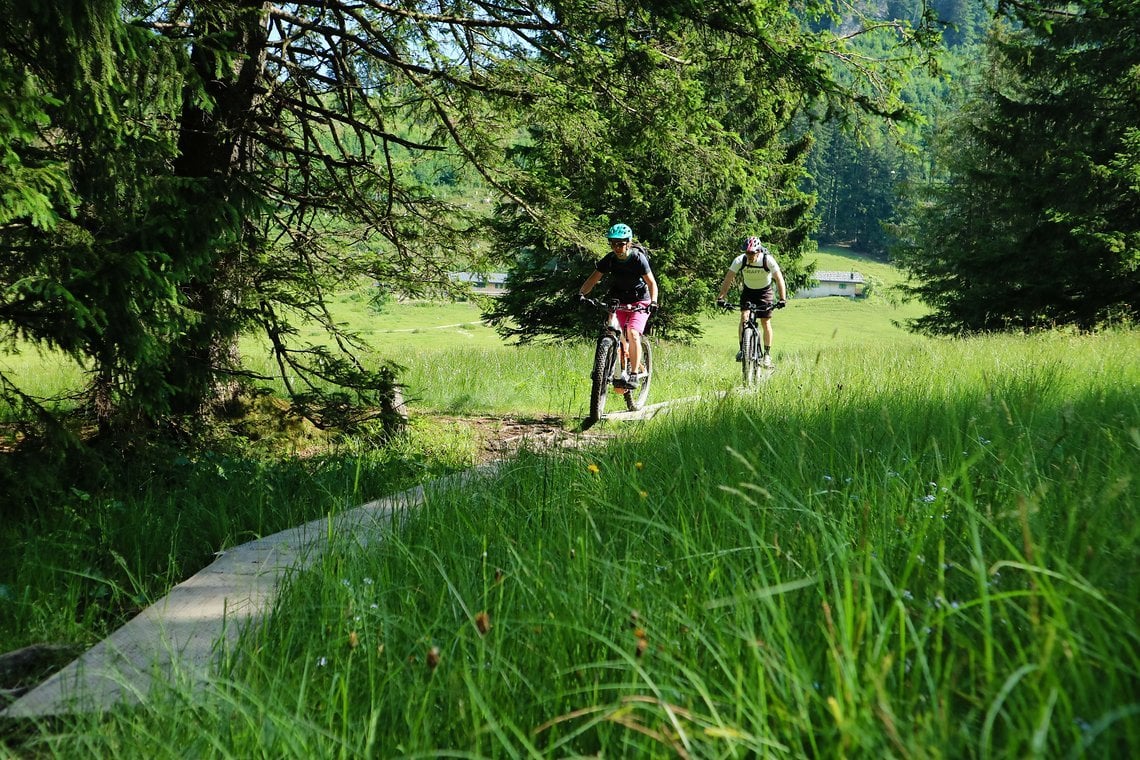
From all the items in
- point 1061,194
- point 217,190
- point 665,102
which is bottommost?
point 217,190

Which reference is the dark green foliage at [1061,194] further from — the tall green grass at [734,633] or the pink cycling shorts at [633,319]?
the tall green grass at [734,633]

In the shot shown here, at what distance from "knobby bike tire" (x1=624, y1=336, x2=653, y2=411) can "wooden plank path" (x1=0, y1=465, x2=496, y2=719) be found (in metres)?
6.01

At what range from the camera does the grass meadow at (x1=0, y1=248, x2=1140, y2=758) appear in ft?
4.46

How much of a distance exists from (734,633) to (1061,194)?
20.8 m

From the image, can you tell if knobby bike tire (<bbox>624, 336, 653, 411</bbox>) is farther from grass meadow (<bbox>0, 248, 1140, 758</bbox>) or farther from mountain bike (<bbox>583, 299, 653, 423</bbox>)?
grass meadow (<bbox>0, 248, 1140, 758</bbox>)

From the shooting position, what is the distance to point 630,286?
9.41m

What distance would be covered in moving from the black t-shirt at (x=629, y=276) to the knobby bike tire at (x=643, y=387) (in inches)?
30.3

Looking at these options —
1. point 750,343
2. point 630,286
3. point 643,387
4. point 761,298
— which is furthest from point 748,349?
point 630,286

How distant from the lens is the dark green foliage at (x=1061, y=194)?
55.8ft

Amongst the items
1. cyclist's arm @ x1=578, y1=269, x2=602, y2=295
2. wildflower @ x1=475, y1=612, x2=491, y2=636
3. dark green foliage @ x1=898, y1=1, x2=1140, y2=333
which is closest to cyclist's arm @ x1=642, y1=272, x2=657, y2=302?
cyclist's arm @ x1=578, y1=269, x2=602, y2=295

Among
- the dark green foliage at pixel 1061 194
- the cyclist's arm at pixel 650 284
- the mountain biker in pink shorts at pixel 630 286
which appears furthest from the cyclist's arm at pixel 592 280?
the dark green foliage at pixel 1061 194

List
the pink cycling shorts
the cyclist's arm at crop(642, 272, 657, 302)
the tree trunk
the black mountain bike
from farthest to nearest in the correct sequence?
1. the black mountain bike
2. the pink cycling shorts
3. the cyclist's arm at crop(642, 272, 657, 302)
4. the tree trunk

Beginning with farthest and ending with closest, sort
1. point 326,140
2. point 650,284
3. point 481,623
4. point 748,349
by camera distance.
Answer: point 748,349, point 326,140, point 650,284, point 481,623

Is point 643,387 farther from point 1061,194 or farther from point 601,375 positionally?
point 1061,194
